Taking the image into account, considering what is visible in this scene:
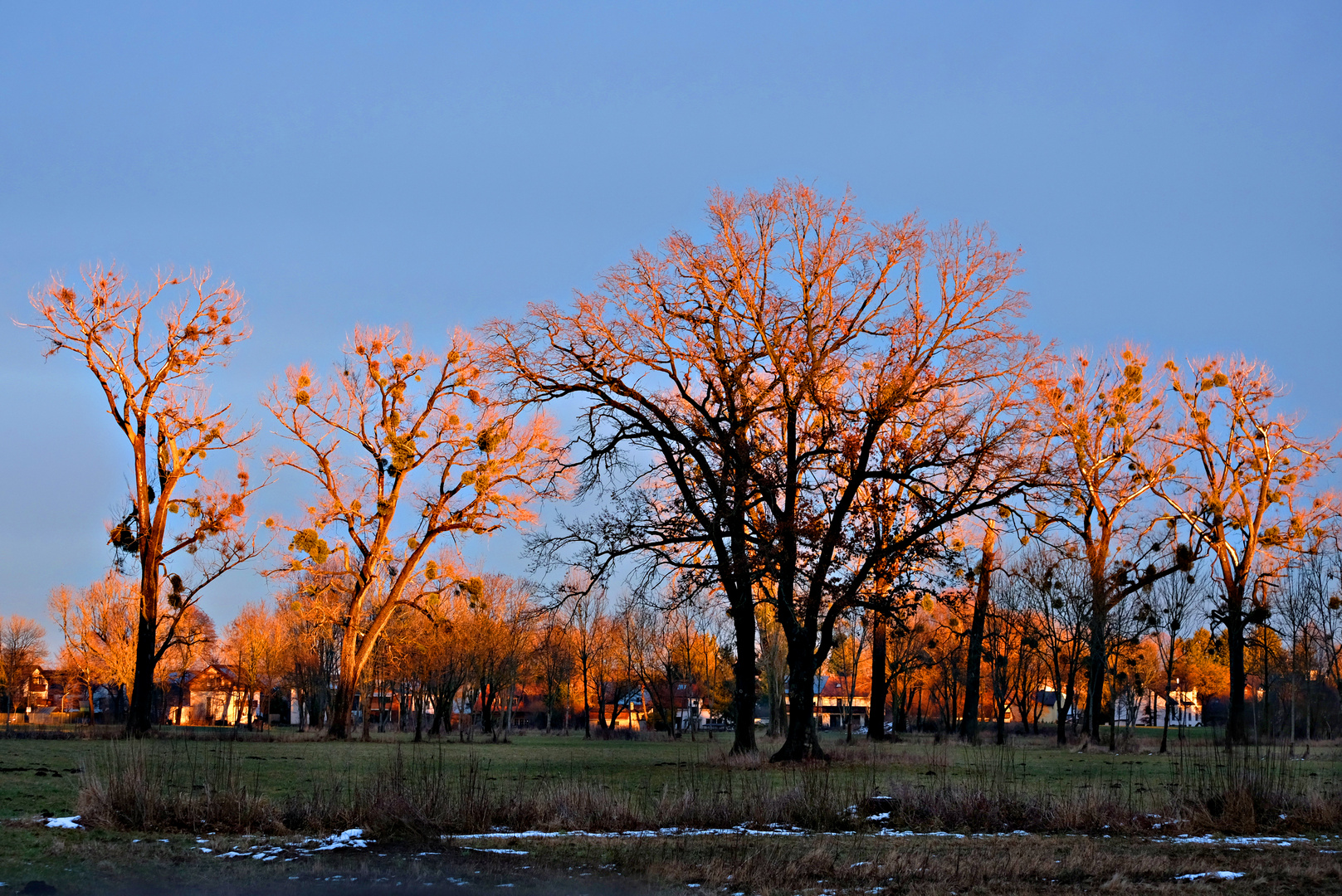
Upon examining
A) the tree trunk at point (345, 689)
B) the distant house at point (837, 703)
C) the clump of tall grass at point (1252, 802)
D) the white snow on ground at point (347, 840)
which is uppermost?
the clump of tall grass at point (1252, 802)

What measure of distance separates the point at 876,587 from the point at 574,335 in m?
9.26

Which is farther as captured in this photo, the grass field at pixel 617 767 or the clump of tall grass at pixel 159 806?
the grass field at pixel 617 767

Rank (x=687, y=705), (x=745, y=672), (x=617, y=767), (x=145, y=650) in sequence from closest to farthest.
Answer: (x=617, y=767)
(x=745, y=672)
(x=145, y=650)
(x=687, y=705)

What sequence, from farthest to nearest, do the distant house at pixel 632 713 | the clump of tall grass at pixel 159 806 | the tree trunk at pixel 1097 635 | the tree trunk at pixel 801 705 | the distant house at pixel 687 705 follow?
the distant house at pixel 632 713, the distant house at pixel 687 705, the tree trunk at pixel 1097 635, the tree trunk at pixel 801 705, the clump of tall grass at pixel 159 806

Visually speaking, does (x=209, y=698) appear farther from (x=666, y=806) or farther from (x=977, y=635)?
(x=666, y=806)

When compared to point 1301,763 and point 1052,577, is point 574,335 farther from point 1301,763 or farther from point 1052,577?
point 1052,577

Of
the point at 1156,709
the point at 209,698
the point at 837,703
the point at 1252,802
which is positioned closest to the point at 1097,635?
the point at 1252,802

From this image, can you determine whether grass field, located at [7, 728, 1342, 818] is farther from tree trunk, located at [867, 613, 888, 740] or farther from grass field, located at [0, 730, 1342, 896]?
tree trunk, located at [867, 613, 888, 740]

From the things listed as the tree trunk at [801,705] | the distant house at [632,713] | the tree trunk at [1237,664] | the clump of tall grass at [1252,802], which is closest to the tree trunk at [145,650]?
the tree trunk at [801,705]

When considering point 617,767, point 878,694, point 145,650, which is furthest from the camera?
point 878,694

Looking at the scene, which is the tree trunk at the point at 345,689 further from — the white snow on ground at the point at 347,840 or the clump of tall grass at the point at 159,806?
the white snow on ground at the point at 347,840

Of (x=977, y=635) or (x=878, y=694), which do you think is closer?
(x=977, y=635)

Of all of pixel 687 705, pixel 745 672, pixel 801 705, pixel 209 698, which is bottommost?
pixel 209 698

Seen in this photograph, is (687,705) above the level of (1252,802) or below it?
below
